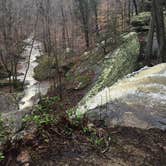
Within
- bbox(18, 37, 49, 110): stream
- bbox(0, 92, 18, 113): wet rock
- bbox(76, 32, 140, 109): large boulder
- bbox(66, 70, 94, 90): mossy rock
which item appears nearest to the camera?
bbox(0, 92, 18, 113): wet rock

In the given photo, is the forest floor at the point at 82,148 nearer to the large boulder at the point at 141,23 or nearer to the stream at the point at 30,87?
the stream at the point at 30,87

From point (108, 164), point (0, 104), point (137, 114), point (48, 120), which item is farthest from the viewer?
point (0, 104)

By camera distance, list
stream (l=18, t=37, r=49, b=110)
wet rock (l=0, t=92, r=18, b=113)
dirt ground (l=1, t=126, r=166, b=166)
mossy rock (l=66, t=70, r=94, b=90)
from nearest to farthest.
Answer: dirt ground (l=1, t=126, r=166, b=166)
wet rock (l=0, t=92, r=18, b=113)
mossy rock (l=66, t=70, r=94, b=90)
stream (l=18, t=37, r=49, b=110)

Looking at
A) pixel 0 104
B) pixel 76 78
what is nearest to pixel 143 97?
pixel 0 104

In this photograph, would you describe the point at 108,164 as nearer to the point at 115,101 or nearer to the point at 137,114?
the point at 137,114

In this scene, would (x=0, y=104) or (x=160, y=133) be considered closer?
(x=160, y=133)

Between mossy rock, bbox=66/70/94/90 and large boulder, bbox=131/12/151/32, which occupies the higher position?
large boulder, bbox=131/12/151/32

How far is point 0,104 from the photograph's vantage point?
12164 mm

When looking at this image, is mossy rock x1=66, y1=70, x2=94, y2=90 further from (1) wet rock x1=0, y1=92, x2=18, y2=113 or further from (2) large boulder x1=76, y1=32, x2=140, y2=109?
(1) wet rock x1=0, y1=92, x2=18, y2=113

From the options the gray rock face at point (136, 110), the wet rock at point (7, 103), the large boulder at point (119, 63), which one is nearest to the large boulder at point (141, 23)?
the large boulder at point (119, 63)

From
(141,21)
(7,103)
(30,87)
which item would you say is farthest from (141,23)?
(7,103)

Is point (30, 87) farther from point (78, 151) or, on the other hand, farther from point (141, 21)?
point (78, 151)

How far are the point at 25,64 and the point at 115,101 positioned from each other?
73.8ft

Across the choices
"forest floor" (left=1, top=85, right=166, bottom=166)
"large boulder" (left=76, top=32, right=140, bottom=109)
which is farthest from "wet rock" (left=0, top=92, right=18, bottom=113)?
"forest floor" (left=1, top=85, right=166, bottom=166)
